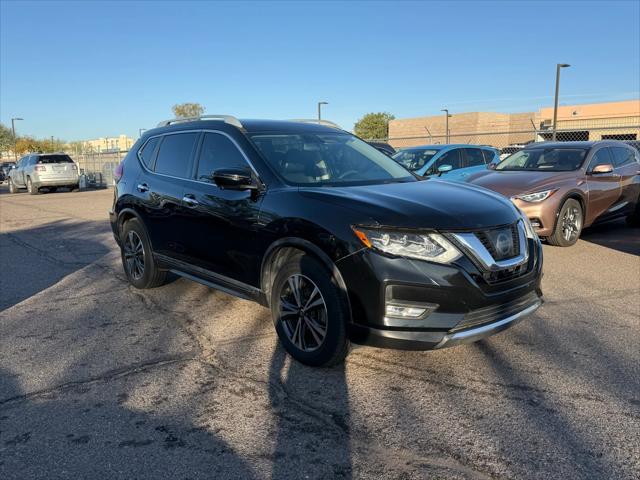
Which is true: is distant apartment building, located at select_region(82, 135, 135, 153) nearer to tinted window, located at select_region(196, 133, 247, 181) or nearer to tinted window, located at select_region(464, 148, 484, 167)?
tinted window, located at select_region(464, 148, 484, 167)

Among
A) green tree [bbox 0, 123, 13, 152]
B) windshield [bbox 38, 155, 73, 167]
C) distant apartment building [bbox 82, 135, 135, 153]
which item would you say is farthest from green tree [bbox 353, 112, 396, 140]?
windshield [bbox 38, 155, 73, 167]

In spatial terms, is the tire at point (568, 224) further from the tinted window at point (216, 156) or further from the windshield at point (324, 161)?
the tinted window at point (216, 156)

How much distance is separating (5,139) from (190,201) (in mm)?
63854

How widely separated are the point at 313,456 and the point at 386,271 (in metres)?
1.15

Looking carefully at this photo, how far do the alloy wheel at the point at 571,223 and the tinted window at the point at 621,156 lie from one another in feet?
5.72

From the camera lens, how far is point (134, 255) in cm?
592

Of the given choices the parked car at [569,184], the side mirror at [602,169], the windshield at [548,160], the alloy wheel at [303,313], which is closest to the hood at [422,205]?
the alloy wheel at [303,313]

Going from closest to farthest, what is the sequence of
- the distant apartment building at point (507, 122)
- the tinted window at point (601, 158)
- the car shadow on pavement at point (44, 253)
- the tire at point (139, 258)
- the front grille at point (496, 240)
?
the front grille at point (496, 240) < the tire at point (139, 258) < the car shadow on pavement at point (44, 253) < the tinted window at point (601, 158) < the distant apartment building at point (507, 122)

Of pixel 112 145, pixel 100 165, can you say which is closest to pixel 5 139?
pixel 112 145

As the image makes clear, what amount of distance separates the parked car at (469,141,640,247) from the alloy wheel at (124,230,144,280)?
5325mm

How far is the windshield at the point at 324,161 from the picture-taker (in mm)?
4227

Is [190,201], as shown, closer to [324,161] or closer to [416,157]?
[324,161]

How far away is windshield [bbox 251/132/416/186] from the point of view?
13.9 feet

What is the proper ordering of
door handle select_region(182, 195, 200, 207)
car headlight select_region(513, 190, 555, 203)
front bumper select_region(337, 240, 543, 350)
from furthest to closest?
1. car headlight select_region(513, 190, 555, 203)
2. door handle select_region(182, 195, 200, 207)
3. front bumper select_region(337, 240, 543, 350)
